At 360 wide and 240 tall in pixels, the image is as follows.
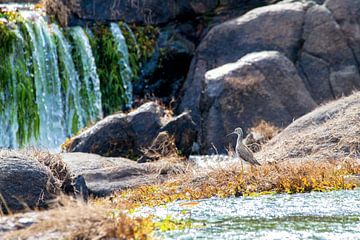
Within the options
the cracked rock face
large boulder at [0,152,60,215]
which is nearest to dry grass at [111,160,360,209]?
large boulder at [0,152,60,215]

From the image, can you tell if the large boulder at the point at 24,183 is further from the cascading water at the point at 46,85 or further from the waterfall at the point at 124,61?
the waterfall at the point at 124,61

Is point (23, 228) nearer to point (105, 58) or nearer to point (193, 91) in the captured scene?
point (193, 91)

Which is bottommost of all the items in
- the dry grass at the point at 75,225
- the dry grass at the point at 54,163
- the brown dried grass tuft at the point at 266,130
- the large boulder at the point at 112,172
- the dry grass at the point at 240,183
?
the brown dried grass tuft at the point at 266,130

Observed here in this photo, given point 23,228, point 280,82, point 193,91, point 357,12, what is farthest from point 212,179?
point 357,12

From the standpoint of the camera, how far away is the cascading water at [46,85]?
2764cm

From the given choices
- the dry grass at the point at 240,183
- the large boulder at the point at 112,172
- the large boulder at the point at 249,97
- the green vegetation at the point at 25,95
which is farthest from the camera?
the green vegetation at the point at 25,95

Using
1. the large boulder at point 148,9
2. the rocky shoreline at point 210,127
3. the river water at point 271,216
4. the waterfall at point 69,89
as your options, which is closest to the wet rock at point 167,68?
the rocky shoreline at point 210,127

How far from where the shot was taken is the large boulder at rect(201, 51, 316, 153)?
25.2m

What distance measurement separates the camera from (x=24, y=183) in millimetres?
14531

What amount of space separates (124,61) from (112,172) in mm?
13525

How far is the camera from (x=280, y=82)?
26.4 metres

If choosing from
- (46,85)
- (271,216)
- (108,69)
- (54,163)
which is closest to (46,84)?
(46,85)

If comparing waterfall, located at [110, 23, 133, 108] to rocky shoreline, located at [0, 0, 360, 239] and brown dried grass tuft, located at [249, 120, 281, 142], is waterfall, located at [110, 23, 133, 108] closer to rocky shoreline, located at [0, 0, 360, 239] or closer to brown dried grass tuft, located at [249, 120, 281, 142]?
rocky shoreline, located at [0, 0, 360, 239]

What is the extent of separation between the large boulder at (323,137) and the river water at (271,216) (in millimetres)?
4615
